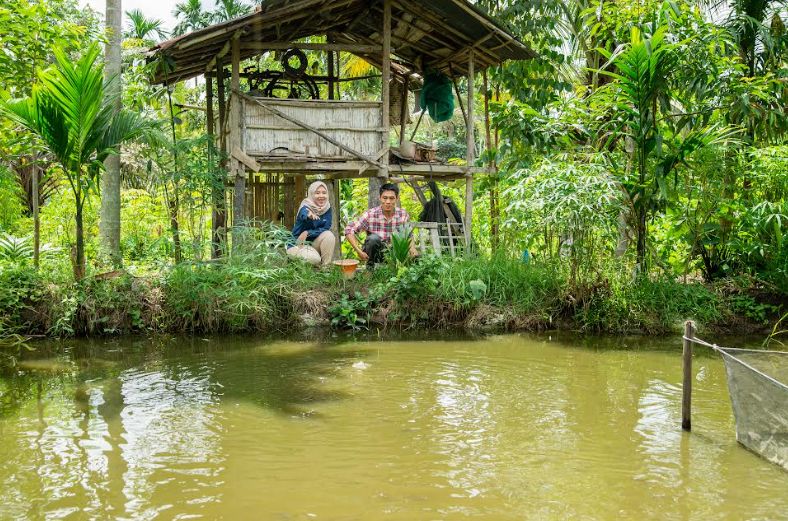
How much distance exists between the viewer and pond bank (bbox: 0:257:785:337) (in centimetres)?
852

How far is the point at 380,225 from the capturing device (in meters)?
9.94

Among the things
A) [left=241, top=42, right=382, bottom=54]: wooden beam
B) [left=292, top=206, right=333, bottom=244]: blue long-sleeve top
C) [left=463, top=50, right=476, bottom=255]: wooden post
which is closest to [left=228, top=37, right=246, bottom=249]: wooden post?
[left=241, top=42, right=382, bottom=54]: wooden beam

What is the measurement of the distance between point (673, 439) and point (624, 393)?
4.13 feet

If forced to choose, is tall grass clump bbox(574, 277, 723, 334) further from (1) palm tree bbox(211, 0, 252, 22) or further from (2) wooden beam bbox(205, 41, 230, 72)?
(1) palm tree bbox(211, 0, 252, 22)

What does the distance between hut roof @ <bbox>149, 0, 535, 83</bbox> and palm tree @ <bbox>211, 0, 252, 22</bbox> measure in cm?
249

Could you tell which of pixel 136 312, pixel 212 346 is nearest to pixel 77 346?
pixel 136 312

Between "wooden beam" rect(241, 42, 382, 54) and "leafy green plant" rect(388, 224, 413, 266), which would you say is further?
"wooden beam" rect(241, 42, 382, 54)

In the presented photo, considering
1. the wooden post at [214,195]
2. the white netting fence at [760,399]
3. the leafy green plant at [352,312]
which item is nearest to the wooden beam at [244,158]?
the wooden post at [214,195]

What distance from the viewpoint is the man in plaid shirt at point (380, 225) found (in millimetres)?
9820

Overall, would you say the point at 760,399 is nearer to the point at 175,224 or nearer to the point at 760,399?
the point at 760,399

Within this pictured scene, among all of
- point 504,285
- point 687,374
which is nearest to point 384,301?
point 504,285

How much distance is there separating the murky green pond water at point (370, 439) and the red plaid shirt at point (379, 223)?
2.58m

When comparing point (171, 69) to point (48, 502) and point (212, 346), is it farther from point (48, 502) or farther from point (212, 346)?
point (48, 502)

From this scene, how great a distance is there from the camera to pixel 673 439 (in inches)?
199
